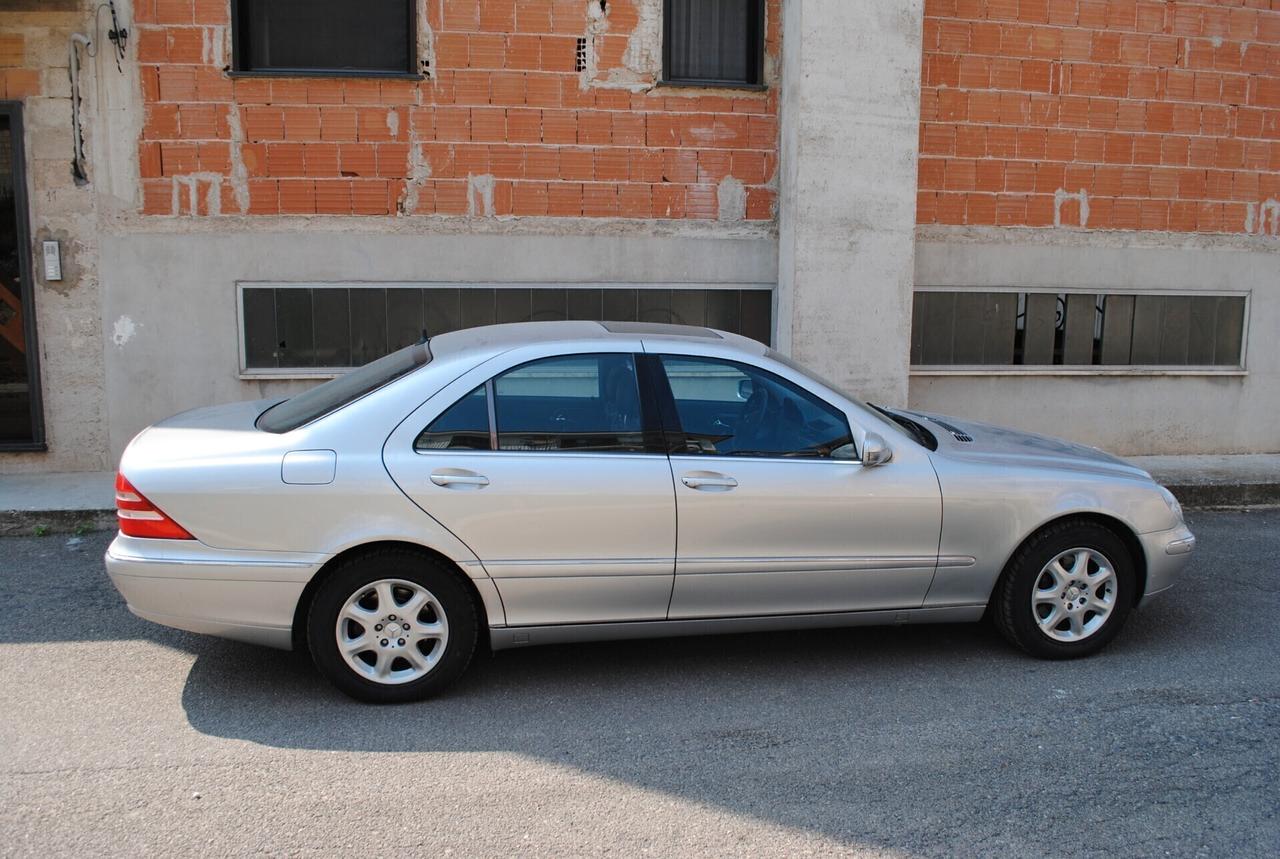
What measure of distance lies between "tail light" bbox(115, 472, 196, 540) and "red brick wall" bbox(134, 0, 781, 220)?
181 inches

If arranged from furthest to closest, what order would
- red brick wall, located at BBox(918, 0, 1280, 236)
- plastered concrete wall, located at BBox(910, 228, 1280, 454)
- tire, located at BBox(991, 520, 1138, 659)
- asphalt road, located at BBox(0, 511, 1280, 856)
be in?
plastered concrete wall, located at BBox(910, 228, 1280, 454) < red brick wall, located at BBox(918, 0, 1280, 236) < tire, located at BBox(991, 520, 1138, 659) < asphalt road, located at BBox(0, 511, 1280, 856)

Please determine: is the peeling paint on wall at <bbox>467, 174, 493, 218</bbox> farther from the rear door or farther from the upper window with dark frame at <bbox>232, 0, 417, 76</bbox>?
the rear door

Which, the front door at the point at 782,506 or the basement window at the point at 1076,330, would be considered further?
the basement window at the point at 1076,330

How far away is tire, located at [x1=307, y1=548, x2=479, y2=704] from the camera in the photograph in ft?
14.5

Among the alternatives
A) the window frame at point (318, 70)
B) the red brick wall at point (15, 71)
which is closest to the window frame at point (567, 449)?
the window frame at point (318, 70)

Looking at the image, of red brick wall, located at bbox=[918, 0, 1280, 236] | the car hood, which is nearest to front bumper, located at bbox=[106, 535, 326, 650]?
the car hood

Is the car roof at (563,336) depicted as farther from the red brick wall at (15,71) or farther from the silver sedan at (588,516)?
the red brick wall at (15,71)

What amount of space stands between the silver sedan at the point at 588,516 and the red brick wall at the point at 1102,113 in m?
4.98

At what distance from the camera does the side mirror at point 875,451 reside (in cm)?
472

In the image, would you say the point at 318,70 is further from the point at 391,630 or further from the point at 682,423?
the point at 391,630

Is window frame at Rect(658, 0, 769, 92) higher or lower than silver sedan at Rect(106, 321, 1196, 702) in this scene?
higher

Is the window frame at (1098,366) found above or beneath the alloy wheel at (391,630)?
above

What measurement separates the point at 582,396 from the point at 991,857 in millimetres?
2382

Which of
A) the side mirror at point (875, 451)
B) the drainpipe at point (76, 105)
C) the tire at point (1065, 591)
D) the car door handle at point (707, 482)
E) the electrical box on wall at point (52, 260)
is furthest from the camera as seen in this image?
the electrical box on wall at point (52, 260)
